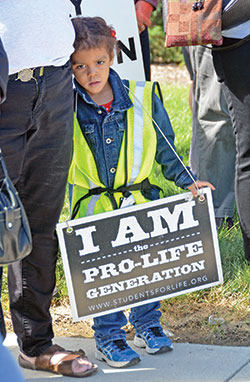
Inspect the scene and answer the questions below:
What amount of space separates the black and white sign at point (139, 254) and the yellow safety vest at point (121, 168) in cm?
20

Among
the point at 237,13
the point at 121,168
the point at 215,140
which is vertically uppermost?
the point at 237,13

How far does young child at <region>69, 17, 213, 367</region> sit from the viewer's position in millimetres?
3207

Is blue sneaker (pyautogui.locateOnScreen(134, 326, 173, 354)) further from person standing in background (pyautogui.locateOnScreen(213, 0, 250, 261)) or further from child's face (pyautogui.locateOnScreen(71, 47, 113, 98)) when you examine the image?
child's face (pyautogui.locateOnScreen(71, 47, 113, 98))

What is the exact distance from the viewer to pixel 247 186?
3.75 meters

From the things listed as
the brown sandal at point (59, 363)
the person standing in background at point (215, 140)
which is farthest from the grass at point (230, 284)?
the brown sandal at point (59, 363)

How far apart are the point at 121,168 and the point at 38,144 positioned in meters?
0.48

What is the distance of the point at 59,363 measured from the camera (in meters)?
3.14

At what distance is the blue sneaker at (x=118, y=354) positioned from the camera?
3.17 meters

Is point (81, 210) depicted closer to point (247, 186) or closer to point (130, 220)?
point (130, 220)

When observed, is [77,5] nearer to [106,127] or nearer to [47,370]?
[106,127]

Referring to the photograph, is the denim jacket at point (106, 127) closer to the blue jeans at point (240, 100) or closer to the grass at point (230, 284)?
the blue jeans at point (240, 100)

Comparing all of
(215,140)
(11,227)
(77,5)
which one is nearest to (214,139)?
(215,140)

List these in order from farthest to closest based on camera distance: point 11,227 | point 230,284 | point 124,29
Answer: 1. point 124,29
2. point 230,284
3. point 11,227

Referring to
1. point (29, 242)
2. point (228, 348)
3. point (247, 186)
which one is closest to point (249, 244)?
point (247, 186)
